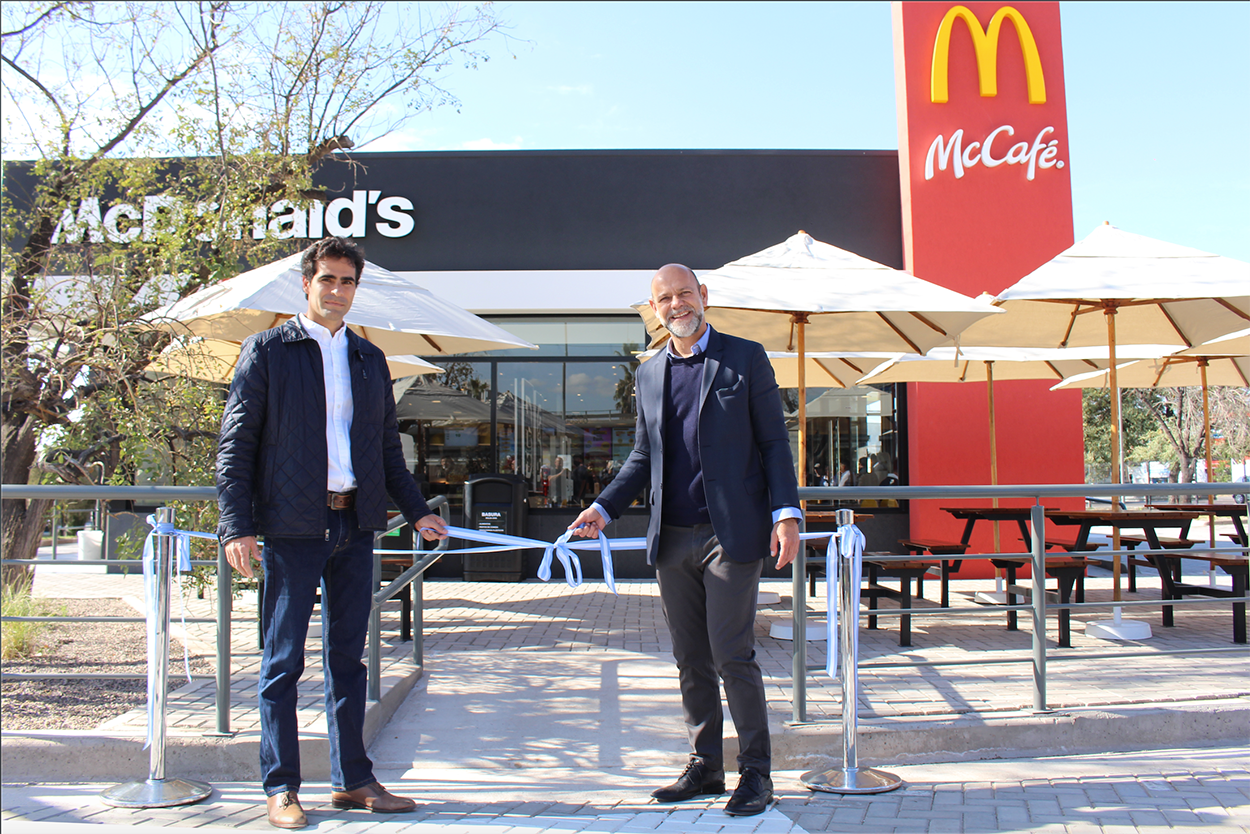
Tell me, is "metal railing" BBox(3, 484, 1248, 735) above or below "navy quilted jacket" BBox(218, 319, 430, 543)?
below

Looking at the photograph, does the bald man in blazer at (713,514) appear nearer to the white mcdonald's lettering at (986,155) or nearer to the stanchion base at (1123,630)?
the stanchion base at (1123,630)

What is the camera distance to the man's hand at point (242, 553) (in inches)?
121

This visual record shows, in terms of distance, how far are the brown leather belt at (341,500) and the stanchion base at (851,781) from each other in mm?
2124

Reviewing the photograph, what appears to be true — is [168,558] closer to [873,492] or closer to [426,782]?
[426,782]

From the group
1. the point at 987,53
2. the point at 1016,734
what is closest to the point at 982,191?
the point at 987,53

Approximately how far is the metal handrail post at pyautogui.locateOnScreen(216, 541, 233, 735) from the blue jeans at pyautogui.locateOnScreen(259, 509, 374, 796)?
2.33 feet

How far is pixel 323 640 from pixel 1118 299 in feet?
20.9

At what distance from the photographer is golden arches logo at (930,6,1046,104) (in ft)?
33.8

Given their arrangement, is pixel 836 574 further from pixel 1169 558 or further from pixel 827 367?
pixel 827 367

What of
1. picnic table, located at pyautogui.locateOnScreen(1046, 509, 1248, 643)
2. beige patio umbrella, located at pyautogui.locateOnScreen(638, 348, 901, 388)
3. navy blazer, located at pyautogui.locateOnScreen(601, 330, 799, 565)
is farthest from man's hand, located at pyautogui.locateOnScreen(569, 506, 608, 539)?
beige patio umbrella, located at pyautogui.locateOnScreen(638, 348, 901, 388)

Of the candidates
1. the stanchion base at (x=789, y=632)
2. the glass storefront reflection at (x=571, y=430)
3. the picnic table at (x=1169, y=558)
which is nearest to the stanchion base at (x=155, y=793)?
the stanchion base at (x=789, y=632)

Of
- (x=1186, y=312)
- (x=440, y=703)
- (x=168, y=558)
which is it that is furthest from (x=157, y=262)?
(x=1186, y=312)

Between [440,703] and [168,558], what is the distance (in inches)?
63.6

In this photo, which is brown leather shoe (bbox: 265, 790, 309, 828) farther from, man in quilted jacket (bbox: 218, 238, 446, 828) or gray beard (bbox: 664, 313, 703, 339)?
gray beard (bbox: 664, 313, 703, 339)
